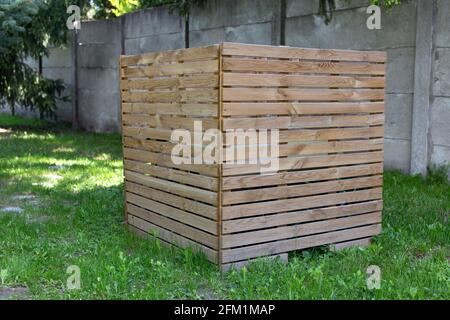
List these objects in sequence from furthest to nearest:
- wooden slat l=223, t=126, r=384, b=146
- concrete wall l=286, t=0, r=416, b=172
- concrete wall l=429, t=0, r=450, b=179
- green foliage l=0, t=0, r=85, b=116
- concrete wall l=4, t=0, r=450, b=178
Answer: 1. green foliage l=0, t=0, r=85, b=116
2. concrete wall l=286, t=0, r=416, b=172
3. concrete wall l=4, t=0, r=450, b=178
4. concrete wall l=429, t=0, r=450, b=179
5. wooden slat l=223, t=126, r=384, b=146

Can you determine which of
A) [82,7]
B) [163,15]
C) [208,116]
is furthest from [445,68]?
[82,7]

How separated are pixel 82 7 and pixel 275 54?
9.38 m

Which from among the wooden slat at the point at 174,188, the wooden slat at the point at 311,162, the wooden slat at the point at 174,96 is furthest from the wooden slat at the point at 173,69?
the wooden slat at the point at 174,188

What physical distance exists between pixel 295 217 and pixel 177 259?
0.92m

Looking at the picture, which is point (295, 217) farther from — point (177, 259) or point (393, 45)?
point (393, 45)

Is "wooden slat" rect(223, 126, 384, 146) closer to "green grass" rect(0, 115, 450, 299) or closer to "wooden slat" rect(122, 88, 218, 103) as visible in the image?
"wooden slat" rect(122, 88, 218, 103)

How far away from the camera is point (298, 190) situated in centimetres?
431

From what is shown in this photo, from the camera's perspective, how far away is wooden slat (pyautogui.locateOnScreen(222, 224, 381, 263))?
4031mm

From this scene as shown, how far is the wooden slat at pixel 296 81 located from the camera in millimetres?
3914

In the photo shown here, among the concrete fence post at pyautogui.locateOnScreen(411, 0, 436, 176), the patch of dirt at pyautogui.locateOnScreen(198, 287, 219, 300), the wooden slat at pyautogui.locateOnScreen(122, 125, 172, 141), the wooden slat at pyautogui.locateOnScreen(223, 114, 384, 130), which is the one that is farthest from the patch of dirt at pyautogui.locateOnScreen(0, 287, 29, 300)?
the concrete fence post at pyautogui.locateOnScreen(411, 0, 436, 176)

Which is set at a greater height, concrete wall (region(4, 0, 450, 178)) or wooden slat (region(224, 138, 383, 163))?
concrete wall (region(4, 0, 450, 178))

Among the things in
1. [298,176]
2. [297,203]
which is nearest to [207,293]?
[297,203]

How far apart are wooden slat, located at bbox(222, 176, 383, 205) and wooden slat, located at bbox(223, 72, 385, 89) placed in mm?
736

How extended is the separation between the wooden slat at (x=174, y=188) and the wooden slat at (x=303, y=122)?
1.69 feet
